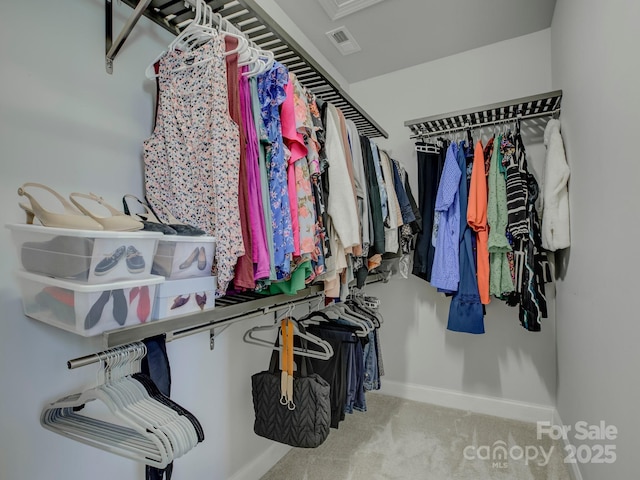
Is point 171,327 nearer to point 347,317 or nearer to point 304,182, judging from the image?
point 304,182

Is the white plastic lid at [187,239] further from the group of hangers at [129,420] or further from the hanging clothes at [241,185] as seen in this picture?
the group of hangers at [129,420]

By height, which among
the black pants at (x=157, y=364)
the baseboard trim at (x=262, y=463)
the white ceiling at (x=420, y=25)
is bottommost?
the baseboard trim at (x=262, y=463)

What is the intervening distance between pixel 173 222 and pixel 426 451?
1.84 m

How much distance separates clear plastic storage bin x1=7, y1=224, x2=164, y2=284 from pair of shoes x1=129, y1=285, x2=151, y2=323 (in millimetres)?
30

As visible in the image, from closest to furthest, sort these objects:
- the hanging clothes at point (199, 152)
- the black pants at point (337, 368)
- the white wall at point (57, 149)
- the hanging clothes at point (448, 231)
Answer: the white wall at point (57, 149) → the hanging clothes at point (199, 152) → the black pants at point (337, 368) → the hanging clothes at point (448, 231)

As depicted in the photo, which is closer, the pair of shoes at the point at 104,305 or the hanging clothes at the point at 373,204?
the pair of shoes at the point at 104,305

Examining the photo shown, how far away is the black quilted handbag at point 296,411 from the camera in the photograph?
54.1 inches

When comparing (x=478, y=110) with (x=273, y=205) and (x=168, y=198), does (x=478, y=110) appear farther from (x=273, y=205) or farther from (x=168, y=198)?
(x=168, y=198)

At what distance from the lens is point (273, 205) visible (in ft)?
3.53

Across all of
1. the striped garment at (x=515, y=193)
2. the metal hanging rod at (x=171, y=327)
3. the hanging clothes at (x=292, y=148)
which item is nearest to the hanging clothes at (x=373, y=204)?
the metal hanging rod at (x=171, y=327)

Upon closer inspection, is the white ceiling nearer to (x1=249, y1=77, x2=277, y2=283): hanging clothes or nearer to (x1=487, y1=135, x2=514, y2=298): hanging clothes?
(x1=487, y1=135, x2=514, y2=298): hanging clothes

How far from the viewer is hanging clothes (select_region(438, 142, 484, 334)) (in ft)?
6.73

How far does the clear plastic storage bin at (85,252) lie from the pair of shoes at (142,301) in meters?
0.03

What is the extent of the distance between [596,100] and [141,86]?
163 cm
